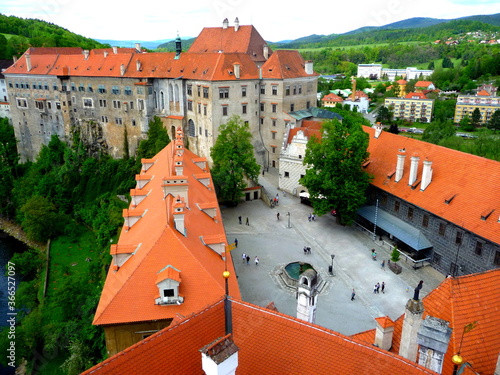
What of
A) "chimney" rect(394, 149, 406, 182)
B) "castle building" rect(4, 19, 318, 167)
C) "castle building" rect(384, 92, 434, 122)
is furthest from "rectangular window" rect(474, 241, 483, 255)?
"castle building" rect(384, 92, 434, 122)

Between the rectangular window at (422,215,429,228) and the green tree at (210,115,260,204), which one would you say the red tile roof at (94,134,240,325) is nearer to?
the green tree at (210,115,260,204)

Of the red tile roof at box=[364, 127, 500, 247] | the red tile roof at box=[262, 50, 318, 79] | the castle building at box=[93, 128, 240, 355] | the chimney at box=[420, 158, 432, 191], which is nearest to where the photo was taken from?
the castle building at box=[93, 128, 240, 355]

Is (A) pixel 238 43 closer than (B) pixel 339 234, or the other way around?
(B) pixel 339 234

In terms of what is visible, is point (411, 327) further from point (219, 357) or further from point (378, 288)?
point (378, 288)

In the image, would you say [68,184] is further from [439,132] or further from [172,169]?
[439,132]

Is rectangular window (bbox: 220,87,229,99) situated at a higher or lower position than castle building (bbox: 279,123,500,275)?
higher

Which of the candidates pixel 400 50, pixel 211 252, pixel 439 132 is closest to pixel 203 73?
pixel 211 252

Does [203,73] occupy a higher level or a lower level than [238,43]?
lower
